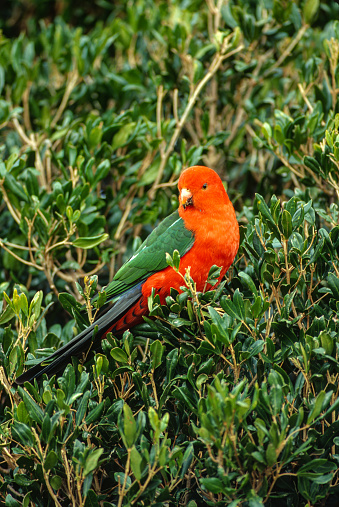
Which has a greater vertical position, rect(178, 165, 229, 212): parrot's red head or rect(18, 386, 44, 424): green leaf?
rect(178, 165, 229, 212): parrot's red head

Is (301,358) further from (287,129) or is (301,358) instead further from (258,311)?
(287,129)

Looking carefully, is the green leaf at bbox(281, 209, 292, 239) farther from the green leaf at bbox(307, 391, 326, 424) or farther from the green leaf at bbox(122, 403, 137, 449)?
the green leaf at bbox(122, 403, 137, 449)

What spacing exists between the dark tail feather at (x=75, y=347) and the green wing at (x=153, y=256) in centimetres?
13

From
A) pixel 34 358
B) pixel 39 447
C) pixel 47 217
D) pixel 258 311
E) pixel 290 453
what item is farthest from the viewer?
pixel 47 217

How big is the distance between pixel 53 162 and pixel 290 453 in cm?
284

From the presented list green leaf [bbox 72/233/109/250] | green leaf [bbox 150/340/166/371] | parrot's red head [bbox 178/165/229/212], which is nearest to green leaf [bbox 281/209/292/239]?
parrot's red head [bbox 178/165/229/212]

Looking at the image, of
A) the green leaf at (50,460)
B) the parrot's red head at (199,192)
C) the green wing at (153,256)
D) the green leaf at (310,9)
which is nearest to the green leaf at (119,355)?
→ the green leaf at (50,460)

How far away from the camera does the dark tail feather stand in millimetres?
2506

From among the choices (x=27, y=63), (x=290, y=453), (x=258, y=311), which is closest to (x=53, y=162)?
(x=27, y=63)

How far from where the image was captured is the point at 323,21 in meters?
4.98

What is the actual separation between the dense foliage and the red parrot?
0.12 m

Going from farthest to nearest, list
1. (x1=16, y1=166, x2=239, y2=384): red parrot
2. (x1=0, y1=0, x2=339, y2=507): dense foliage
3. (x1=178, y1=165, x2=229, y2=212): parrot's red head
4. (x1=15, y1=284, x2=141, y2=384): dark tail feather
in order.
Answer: (x1=178, y1=165, x2=229, y2=212): parrot's red head → (x1=16, y1=166, x2=239, y2=384): red parrot → (x1=15, y1=284, x2=141, y2=384): dark tail feather → (x1=0, y1=0, x2=339, y2=507): dense foliage

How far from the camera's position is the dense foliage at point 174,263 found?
1943 millimetres

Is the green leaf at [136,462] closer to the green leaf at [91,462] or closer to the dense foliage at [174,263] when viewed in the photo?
the dense foliage at [174,263]
